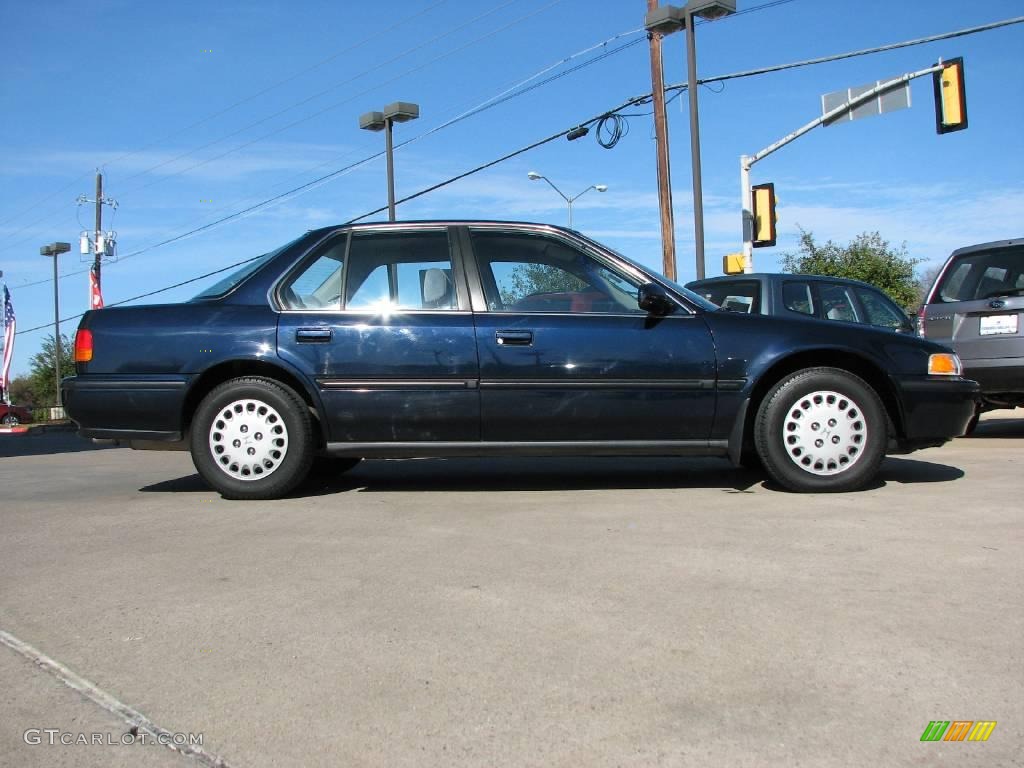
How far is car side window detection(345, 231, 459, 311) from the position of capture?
541cm

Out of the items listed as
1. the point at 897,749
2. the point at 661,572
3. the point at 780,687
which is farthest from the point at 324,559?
the point at 897,749

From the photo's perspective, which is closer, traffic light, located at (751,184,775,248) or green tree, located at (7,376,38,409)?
traffic light, located at (751,184,775,248)

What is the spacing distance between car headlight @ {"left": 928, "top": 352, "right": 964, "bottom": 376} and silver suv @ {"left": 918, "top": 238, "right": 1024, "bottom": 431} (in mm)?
3165

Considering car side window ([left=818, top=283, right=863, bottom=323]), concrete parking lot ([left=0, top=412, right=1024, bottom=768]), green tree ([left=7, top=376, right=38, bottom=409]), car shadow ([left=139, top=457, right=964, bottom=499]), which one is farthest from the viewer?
green tree ([left=7, top=376, right=38, bottom=409])

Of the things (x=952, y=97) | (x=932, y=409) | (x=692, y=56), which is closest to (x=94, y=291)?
(x=692, y=56)

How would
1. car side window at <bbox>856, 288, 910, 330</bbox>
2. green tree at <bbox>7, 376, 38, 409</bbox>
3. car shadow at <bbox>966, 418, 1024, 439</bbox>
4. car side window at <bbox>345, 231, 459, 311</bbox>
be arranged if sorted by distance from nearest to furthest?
1. car side window at <bbox>345, 231, 459, 311</bbox>
2. car side window at <bbox>856, 288, 910, 330</bbox>
3. car shadow at <bbox>966, 418, 1024, 439</bbox>
4. green tree at <bbox>7, 376, 38, 409</bbox>

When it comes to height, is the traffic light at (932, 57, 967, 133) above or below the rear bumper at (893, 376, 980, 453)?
above

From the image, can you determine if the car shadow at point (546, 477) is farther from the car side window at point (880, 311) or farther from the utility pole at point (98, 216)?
the utility pole at point (98, 216)

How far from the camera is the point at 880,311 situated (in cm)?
963

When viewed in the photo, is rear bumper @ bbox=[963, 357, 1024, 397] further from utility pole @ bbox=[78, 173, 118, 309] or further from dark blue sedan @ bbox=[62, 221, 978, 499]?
utility pole @ bbox=[78, 173, 118, 309]

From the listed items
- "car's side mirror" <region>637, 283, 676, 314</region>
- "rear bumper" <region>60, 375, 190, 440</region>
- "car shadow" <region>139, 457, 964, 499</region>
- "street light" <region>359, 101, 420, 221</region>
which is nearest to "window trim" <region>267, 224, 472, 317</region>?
"rear bumper" <region>60, 375, 190, 440</region>

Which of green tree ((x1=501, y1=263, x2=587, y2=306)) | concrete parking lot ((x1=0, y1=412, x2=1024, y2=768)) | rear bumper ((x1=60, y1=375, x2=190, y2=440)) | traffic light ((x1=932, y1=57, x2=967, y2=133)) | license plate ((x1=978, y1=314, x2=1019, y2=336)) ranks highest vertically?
traffic light ((x1=932, y1=57, x2=967, y2=133))

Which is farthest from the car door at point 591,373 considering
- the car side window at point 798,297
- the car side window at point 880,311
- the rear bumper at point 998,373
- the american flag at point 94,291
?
the american flag at point 94,291

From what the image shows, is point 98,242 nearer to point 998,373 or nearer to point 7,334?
point 7,334
